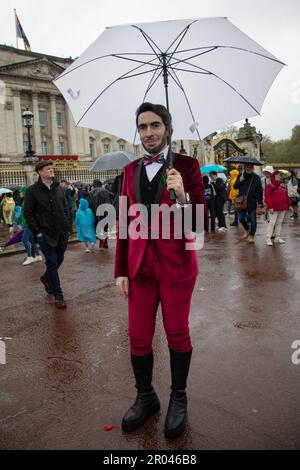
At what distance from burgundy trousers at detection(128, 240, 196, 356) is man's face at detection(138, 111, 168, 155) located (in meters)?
0.67

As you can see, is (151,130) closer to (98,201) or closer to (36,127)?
(98,201)

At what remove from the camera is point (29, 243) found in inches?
372

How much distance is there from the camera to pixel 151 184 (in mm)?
2818

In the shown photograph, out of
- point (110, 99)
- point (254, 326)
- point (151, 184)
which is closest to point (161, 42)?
point (110, 99)

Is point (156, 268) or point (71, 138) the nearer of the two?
point (156, 268)

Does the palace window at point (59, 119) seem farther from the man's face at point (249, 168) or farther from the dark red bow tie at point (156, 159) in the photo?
the dark red bow tie at point (156, 159)

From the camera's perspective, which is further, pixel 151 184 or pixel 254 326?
pixel 254 326

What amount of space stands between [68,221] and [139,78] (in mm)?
2929

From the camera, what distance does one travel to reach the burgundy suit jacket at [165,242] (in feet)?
8.89

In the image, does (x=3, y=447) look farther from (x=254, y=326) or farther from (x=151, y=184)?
(x=254, y=326)

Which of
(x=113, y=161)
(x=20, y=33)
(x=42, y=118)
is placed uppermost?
(x=20, y=33)

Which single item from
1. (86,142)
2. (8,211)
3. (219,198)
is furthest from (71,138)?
(219,198)

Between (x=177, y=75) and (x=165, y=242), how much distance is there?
1.52 m

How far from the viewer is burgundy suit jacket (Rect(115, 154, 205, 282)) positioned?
2.71 m
